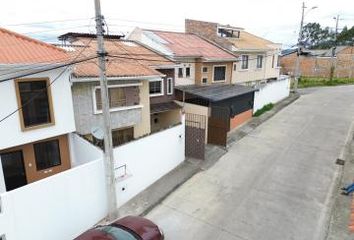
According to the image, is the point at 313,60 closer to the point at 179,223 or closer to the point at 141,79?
the point at 141,79

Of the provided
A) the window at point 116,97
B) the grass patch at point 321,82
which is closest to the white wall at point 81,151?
the window at point 116,97

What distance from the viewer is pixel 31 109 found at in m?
9.80

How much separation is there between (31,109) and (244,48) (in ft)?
67.3

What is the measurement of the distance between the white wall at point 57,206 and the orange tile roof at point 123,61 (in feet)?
14.4

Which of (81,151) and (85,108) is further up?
(85,108)

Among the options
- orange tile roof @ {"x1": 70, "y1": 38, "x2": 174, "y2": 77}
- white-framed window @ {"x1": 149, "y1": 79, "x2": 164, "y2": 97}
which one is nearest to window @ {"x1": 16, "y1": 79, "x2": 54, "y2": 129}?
orange tile roof @ {"x1": 70, "y1": 38, "x2": 174, "y2": 77}

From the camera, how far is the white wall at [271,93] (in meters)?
24.4

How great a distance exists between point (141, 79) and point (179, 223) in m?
7.22

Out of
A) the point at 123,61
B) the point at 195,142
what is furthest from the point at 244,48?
the point at 123,61

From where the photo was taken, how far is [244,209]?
10805 mm

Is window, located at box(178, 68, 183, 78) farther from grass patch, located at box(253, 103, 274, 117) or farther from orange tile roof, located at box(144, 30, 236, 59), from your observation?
grass patch, located at box(253, 103, 274, 117)

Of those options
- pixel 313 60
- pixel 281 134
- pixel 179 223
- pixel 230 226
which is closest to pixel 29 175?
pixel 179 223

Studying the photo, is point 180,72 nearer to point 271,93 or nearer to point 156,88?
point 156,88

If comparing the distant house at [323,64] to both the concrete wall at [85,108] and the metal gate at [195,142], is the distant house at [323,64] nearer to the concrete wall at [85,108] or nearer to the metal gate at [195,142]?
the metal gate at [195,142]
